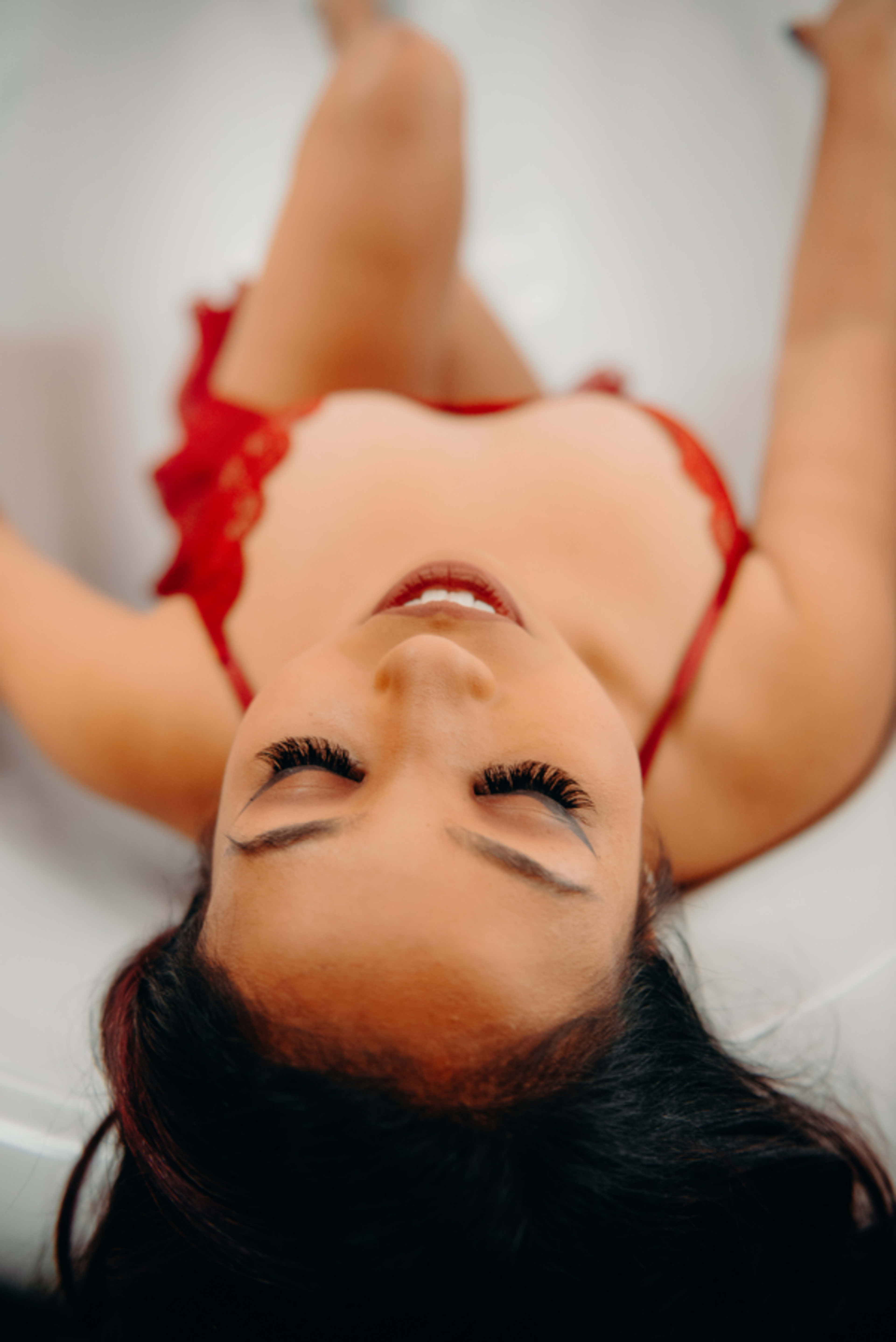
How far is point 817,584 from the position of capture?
822 millimetres

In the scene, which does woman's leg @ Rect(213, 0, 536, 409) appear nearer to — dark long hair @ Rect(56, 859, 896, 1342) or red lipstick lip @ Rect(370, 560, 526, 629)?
red lipstick lip @ Rect(370, 560, 526, 629)

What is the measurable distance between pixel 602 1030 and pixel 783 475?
588 mm

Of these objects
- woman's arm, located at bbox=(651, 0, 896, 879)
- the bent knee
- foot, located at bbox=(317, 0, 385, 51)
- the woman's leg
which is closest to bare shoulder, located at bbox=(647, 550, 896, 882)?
woman's arm, located at bbox=(651, 0, 896, 879)

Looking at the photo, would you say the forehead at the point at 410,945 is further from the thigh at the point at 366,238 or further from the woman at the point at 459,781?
the thigh at the point at 366,238

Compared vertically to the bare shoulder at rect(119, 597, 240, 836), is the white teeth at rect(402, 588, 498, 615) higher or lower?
higher

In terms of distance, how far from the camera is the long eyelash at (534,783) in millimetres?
525

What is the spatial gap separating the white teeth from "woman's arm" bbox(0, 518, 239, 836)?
22 centimetres

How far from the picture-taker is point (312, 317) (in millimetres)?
1001

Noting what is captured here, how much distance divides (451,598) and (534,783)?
7.1 inches

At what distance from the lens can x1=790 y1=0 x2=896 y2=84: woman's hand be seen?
1024 mm

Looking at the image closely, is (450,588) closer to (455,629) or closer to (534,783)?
(455,629)

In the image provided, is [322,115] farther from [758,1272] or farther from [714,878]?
[758,1272]

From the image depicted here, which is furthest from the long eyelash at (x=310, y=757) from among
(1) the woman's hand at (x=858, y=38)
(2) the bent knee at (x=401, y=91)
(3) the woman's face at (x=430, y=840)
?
(1) the woman's hand at (x=858, y=38)

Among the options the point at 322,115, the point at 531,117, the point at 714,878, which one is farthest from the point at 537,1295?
the point at 531,117
